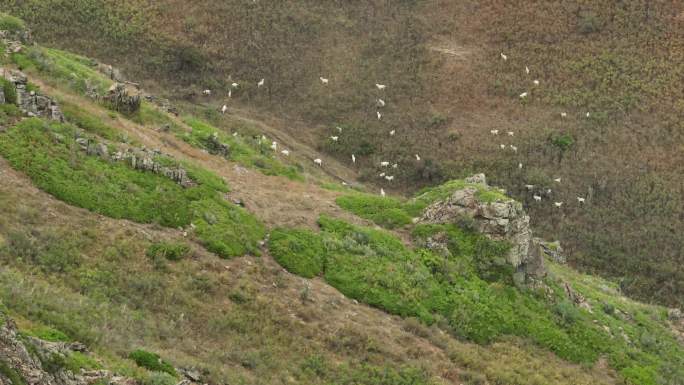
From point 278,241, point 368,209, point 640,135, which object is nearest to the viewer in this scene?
point 278,241

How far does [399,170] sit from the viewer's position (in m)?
44.4

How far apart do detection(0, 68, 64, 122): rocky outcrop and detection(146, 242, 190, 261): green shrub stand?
6.00 meters

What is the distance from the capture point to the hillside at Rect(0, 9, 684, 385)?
47.0ft

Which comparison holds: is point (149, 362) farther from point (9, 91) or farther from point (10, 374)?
point (9, 91)

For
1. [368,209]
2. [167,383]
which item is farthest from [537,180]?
[167,383]

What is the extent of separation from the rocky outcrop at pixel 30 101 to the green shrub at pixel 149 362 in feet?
35.4

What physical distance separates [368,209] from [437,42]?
107 ft

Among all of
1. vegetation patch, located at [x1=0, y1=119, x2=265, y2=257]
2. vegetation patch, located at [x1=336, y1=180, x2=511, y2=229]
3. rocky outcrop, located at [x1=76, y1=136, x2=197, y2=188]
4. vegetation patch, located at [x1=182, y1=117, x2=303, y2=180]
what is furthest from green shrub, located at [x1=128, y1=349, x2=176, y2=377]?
vegetation patch, located at [x1=182, y1=117, x2=303, y2=180]

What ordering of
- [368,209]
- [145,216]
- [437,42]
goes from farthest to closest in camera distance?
[437,42] → [368,209] → [145,216]

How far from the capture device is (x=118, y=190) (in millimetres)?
19188

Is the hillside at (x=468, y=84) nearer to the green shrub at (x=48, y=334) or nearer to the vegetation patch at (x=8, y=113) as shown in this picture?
the vegetation patch at (x=8, y=113)

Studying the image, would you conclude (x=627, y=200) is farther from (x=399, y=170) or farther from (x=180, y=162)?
(x=180, y=162)

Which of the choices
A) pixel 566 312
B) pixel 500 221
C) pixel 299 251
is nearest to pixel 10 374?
pixel 299 251

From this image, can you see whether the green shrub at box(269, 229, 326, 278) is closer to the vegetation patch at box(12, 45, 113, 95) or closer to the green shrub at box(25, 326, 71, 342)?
the green shrub at box(25, 326, 71, 342)
